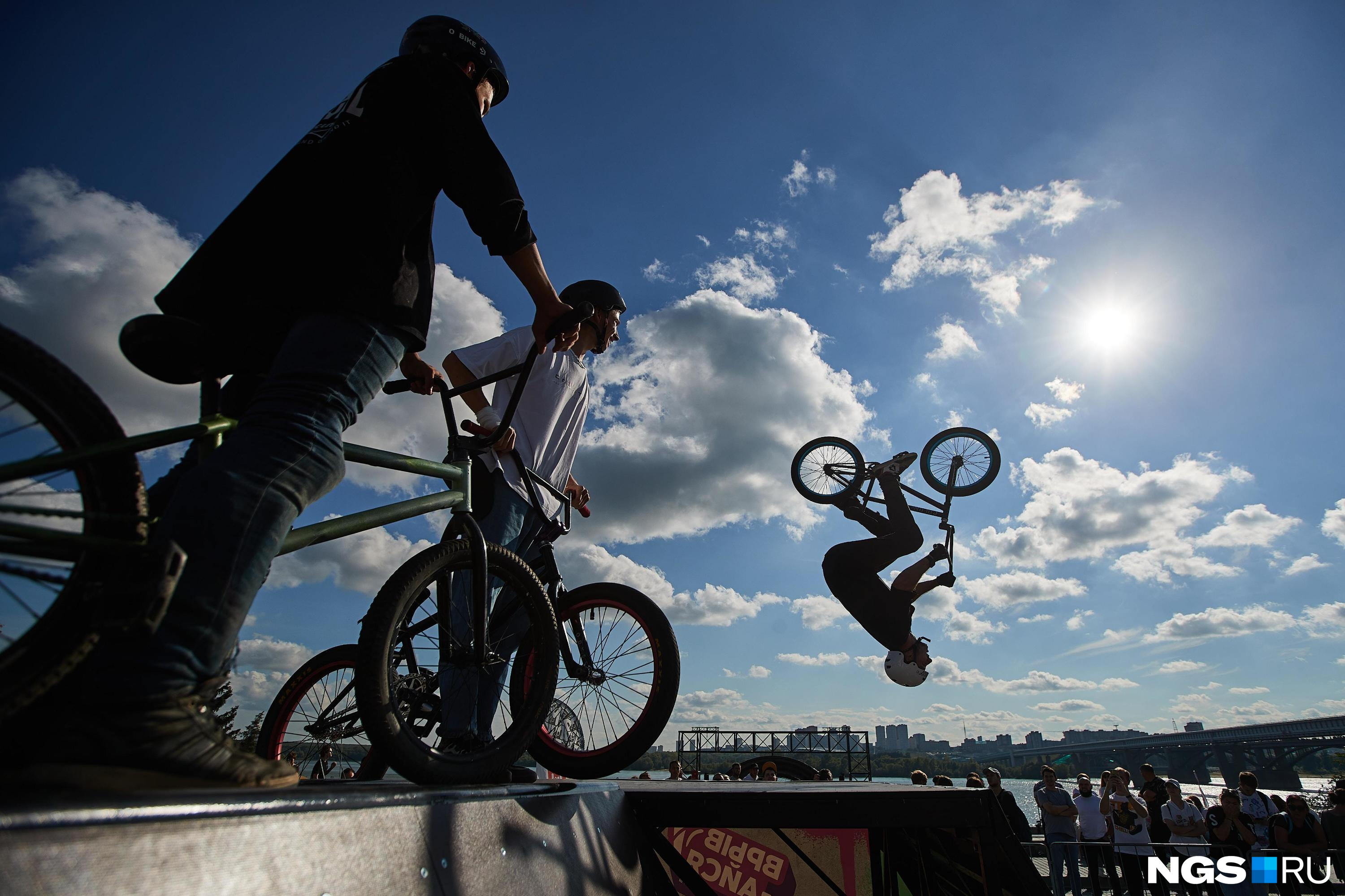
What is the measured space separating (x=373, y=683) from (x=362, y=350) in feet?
2.87

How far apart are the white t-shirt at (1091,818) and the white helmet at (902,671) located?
3602 millimetres

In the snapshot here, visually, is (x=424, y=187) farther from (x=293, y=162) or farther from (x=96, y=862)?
(x=96, y=862)

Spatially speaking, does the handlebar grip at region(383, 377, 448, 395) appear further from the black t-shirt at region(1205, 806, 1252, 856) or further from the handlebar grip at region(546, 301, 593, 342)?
the black t-shirt at region(1205, 806, 1252, 856)

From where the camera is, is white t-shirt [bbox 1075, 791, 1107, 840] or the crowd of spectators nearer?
the crowd of spectators

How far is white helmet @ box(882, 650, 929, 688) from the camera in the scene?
24.2 feet

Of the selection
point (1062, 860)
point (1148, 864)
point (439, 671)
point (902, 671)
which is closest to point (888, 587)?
point (902, 671)

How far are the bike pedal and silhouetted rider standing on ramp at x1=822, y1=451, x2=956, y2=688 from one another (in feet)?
24.3

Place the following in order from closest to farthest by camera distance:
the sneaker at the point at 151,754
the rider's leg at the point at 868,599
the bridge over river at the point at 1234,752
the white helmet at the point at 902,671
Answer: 1. the sneaker at the point at 151,754
2. the white helmet at the point at 902,671
3. the rider's leg at the point at 868,599
4. the bridge over river at the point at 1234,752

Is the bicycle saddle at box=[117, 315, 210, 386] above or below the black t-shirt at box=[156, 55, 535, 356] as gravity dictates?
below

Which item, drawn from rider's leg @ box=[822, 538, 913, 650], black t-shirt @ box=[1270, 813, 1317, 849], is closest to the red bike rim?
rider's leg @ box=[822, 538, 913, 650]

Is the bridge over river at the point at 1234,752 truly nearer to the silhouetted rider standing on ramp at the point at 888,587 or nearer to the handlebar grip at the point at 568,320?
the silhouetted rider standing on ramp at the point at 888,587

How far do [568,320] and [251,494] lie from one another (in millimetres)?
1099

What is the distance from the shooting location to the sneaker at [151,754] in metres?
0.98

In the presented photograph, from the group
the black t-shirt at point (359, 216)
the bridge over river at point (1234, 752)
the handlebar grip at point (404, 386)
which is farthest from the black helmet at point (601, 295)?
the bridge over river at point (1234, 752)
